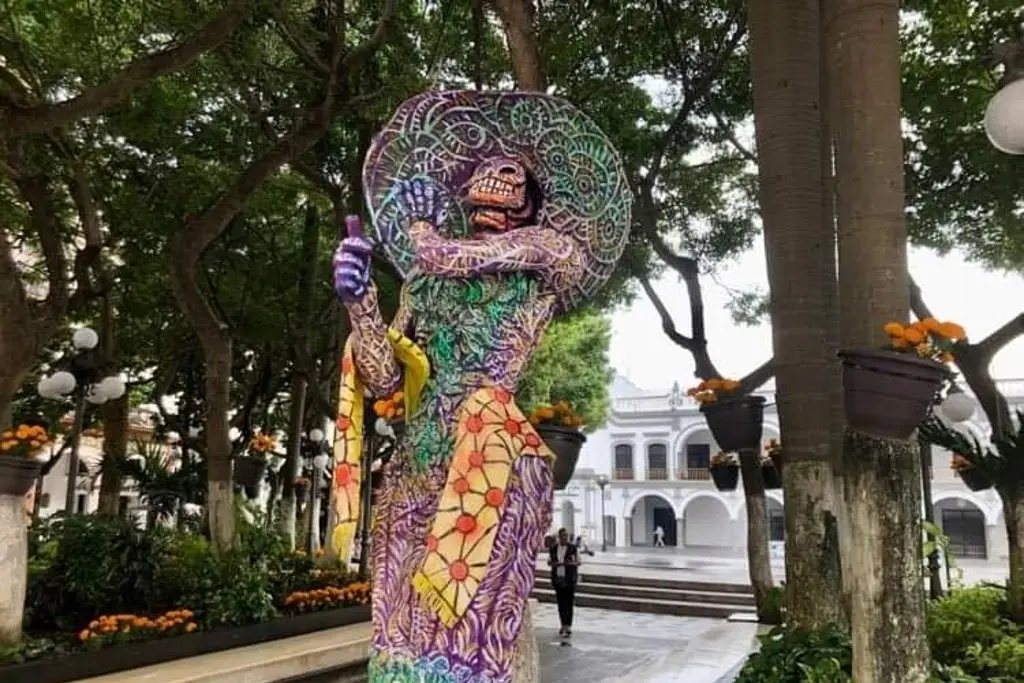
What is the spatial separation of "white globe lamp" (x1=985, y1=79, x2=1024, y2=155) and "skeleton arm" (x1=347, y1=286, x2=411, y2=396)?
8.46 feet

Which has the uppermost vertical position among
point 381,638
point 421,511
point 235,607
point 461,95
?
point 461,95

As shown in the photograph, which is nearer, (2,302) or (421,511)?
(421,511)

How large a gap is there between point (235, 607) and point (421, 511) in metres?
6.05

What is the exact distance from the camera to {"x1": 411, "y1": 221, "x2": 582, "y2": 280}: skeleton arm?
322cm

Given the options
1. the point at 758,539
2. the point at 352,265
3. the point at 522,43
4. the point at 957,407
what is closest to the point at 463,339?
the point at 352,265

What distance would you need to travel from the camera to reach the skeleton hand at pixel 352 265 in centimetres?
297

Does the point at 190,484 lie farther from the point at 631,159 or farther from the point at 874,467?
the point at 874,467

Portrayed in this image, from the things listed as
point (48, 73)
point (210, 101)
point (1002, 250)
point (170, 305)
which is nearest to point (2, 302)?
point (48, 73)

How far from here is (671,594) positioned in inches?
612

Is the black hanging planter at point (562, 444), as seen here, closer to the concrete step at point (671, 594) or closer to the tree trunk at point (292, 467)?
Answer: the tree trunk at point (292, 467)

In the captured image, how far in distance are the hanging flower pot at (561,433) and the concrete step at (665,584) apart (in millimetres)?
11991

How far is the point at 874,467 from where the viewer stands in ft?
10.3

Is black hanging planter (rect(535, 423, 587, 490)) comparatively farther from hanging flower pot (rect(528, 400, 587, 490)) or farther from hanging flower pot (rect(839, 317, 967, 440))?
hanging flower pot (rect(839, 317, 967, 440))

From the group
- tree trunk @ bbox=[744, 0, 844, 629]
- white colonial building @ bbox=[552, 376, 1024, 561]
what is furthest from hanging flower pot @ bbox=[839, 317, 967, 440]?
white colonial building @ bbox=[552, 376, 1024, 561]
